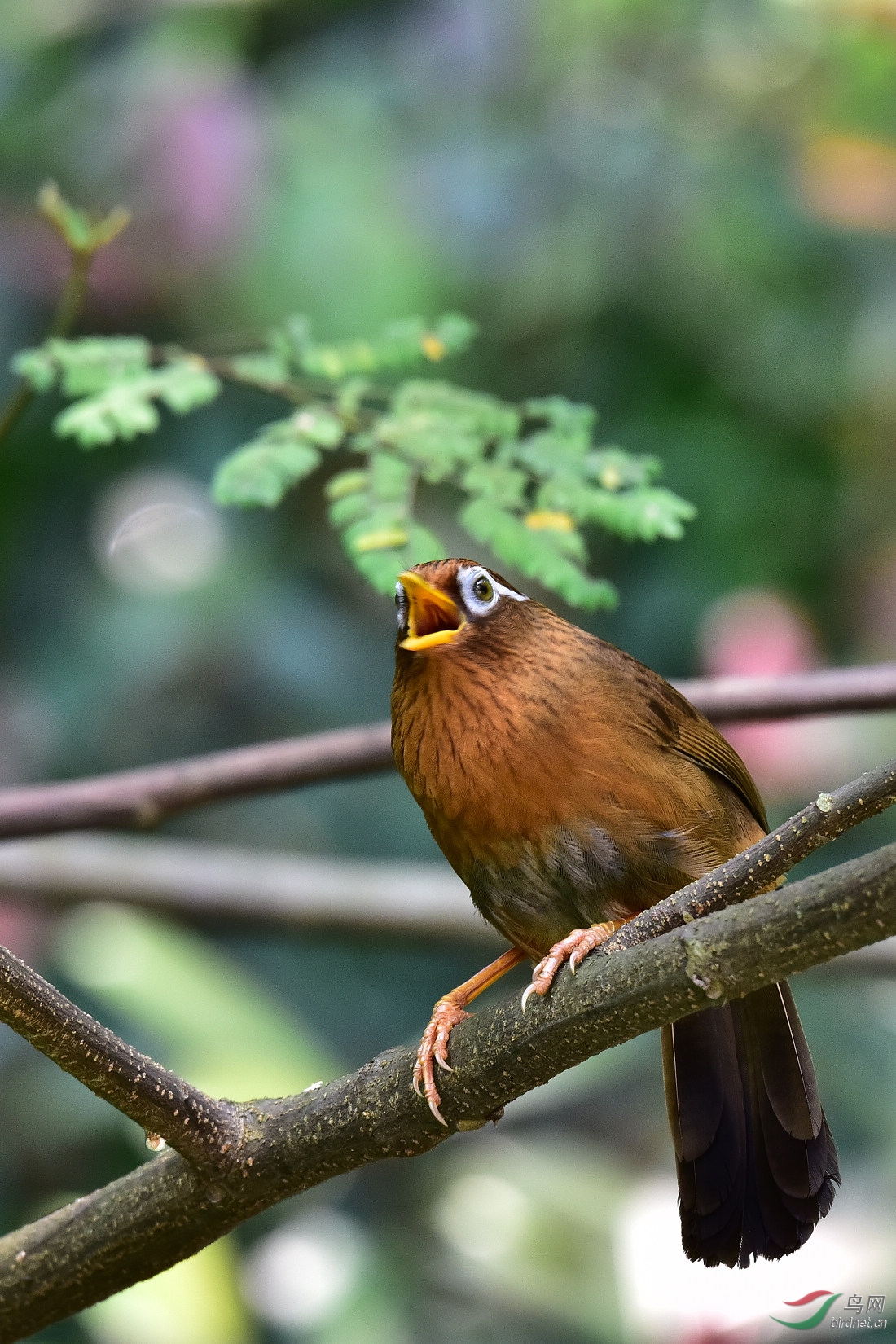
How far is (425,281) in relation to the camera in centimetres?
493

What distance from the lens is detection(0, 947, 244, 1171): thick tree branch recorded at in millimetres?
1695

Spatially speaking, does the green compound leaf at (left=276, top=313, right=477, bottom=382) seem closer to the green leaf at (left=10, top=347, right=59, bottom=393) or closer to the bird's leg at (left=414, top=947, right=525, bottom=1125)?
the green leaf at (left=10, top=347, right=59, bottom=393)

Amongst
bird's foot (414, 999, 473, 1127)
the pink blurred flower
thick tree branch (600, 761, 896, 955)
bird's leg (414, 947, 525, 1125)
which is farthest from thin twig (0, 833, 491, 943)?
thick tree branch (600, 761, 896, 955)

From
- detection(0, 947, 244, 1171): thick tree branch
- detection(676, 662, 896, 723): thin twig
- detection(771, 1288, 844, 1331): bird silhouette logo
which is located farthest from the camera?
detection(771, 1288, 844, 1331): bird silhouette logo

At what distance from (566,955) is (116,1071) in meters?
0.55

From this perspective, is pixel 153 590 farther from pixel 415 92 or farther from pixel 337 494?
pixel 337 494

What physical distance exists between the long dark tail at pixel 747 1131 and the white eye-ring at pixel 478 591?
0.77 m

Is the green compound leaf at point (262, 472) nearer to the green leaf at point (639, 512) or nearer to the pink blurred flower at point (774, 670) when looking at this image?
the green leaf at point (639, 512)

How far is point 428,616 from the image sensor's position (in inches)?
93.1

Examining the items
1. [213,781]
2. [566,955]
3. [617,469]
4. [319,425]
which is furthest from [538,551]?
[213,781]

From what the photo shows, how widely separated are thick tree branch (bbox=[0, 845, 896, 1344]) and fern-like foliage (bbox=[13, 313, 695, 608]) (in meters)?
0.77

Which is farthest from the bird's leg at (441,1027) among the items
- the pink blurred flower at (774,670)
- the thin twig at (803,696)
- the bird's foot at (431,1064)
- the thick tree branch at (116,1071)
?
the pink blurred flower at (774,670)

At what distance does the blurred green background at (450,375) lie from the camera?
4.60 m

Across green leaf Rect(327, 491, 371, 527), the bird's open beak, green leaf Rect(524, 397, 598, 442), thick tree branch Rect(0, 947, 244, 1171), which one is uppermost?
green leaf Rect(524, 397, 598, 442)
